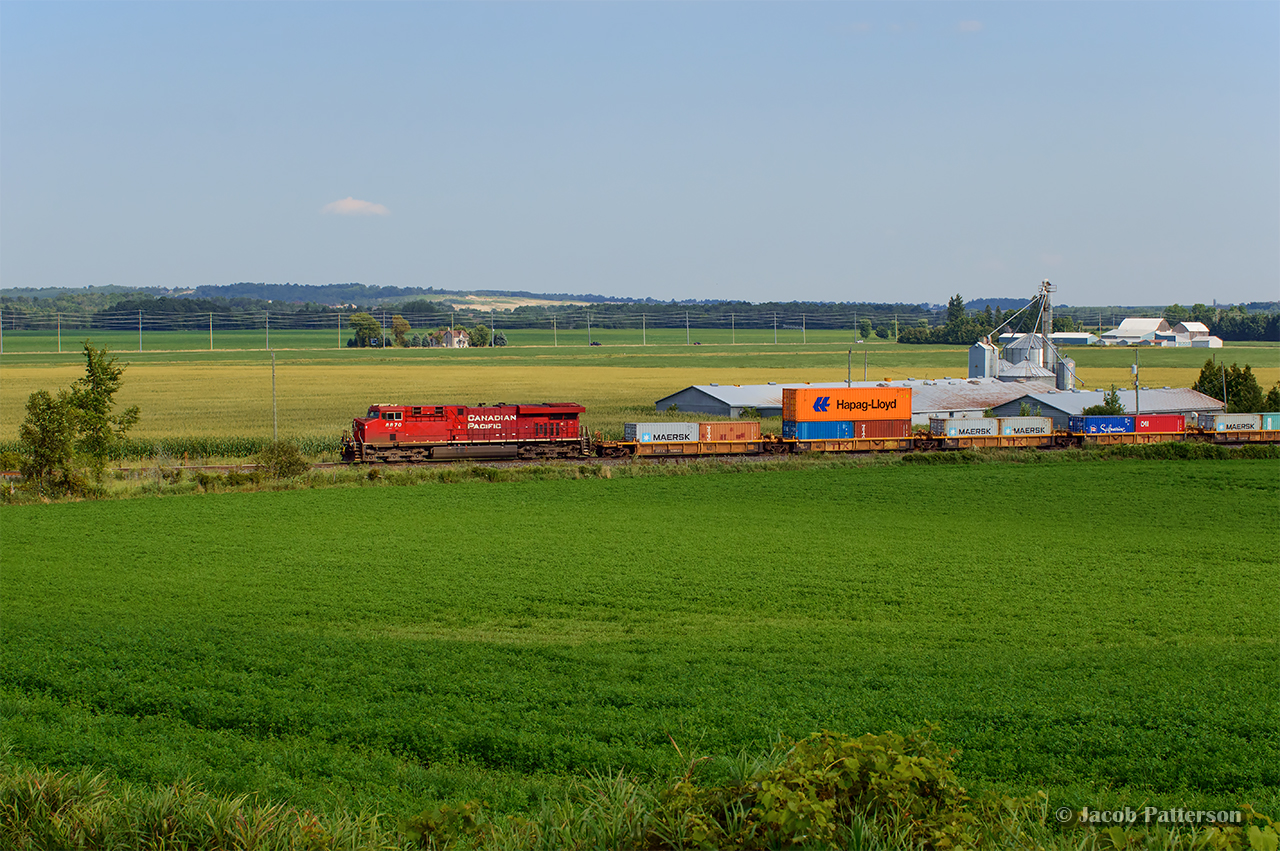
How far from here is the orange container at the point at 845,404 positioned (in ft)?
228

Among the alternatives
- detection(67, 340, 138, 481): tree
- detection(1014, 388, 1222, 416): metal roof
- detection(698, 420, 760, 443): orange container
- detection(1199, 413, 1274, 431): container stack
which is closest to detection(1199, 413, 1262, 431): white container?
detection(1199, 413, 1274, 431): container stack

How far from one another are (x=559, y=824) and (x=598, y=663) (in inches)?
421

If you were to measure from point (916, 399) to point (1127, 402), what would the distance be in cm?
1886

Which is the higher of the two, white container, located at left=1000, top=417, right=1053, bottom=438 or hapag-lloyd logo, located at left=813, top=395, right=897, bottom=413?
hapag-lloyd logo, located at left=813, top=395, right=897, bottom=413

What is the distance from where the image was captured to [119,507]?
44.2 metres

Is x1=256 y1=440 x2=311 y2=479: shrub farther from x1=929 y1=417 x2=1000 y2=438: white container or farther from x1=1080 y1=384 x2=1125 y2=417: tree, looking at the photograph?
x1=1080 y1=384 x2=1125 y2=417: tree

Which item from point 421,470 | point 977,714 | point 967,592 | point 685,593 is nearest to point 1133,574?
point 967,592

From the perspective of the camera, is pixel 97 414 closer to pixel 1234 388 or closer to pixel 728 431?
pixel 728 431

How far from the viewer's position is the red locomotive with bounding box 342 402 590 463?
61.6 m

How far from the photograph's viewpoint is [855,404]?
70188 millimetres

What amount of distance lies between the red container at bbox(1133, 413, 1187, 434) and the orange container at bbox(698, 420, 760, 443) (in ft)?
95.7

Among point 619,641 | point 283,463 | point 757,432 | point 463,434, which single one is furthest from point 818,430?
point 619,641

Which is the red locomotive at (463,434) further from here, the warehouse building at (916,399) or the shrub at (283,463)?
the warehouse building at (916,399)

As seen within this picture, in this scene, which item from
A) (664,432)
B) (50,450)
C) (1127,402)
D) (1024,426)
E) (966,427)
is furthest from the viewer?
(1127,402)
